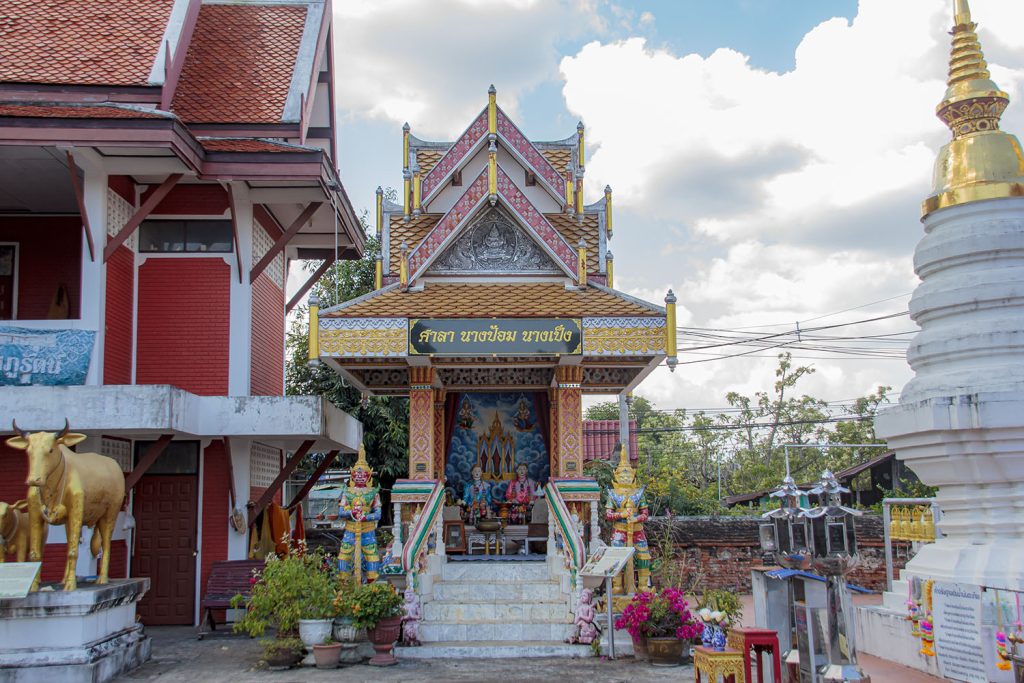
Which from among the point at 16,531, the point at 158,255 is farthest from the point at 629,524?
the point at 158,255

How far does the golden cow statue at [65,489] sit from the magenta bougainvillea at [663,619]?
19.3 feet

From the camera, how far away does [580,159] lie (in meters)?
16.3

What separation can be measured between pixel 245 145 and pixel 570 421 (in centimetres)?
614

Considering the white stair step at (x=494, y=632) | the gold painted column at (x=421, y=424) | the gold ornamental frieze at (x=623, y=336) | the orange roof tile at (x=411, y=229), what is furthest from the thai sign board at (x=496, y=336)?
the white stair step at (x=494, y=632)

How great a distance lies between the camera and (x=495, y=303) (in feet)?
42.5

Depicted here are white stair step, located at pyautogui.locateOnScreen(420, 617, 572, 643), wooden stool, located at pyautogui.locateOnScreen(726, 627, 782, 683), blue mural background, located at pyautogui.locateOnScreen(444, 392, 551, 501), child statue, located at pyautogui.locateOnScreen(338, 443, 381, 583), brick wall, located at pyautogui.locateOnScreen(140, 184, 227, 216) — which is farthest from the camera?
blue mural background, located at pyautogui.locateOnScreen(444, 392, 551, 501)

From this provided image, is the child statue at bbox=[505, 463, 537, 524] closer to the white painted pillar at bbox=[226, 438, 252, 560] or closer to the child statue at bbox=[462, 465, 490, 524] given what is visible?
the child statue at bbox=[462, 465, 490, 524]

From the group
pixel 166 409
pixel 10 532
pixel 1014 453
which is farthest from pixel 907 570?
pixel 10 532

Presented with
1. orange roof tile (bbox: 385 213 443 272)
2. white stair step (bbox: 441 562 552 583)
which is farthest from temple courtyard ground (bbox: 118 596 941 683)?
orange roof tile (bbox: 385 213 443 272)

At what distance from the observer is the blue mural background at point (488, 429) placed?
629 inches

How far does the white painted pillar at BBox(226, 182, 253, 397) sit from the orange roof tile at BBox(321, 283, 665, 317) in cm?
214

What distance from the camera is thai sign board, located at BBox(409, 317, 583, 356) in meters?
12.5

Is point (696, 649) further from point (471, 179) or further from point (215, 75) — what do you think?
point (215, 75)

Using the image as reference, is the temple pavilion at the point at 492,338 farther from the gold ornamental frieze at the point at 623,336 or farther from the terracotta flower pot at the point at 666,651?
the terracotta flower pot at the point at 666,651
